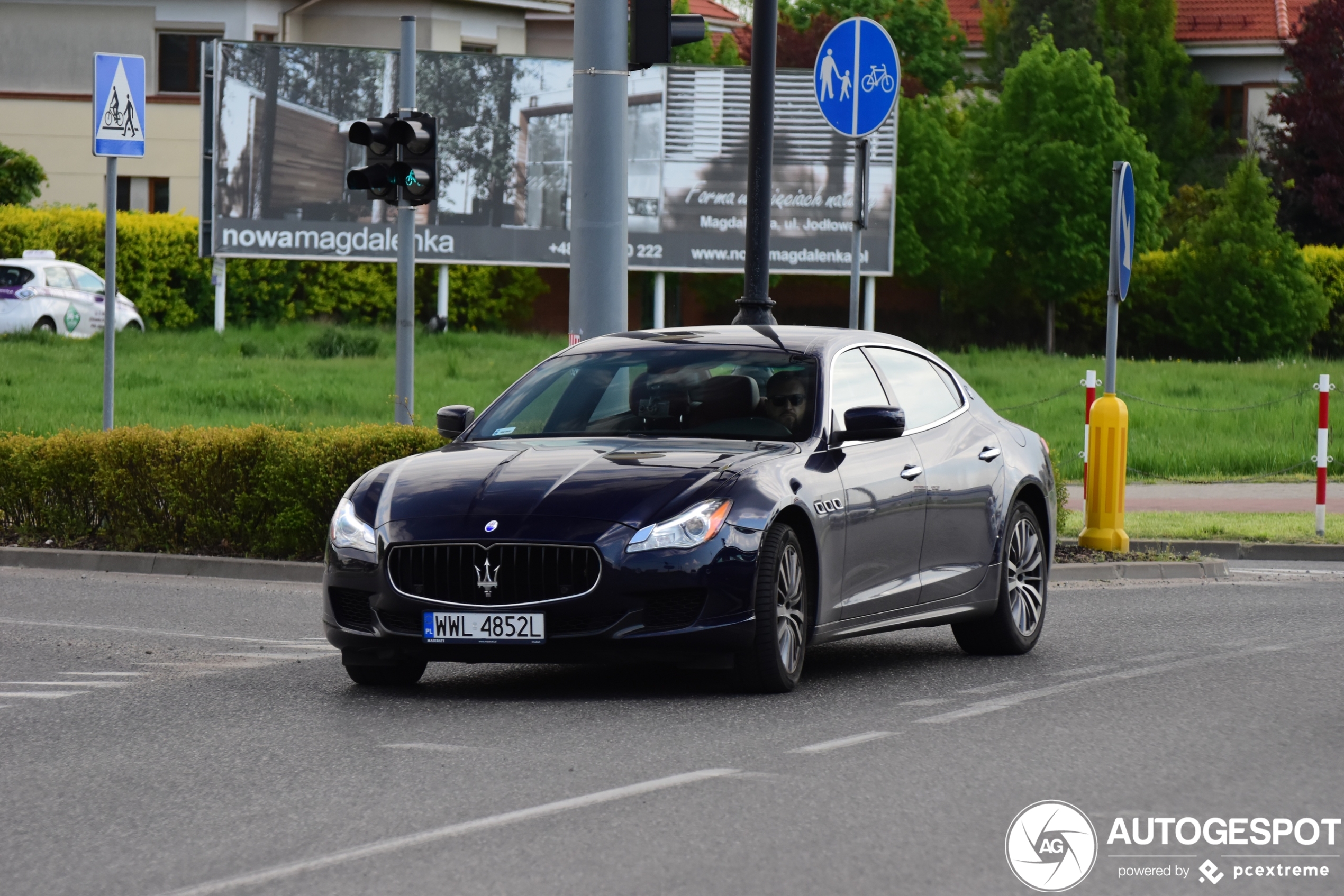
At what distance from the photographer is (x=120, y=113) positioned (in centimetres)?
1688

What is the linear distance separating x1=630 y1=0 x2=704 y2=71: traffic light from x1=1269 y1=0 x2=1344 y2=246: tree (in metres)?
39.3

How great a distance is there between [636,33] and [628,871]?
10.00 metres

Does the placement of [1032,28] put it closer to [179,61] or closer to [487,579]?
[179,61]

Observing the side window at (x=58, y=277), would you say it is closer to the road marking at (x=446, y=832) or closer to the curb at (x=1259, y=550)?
the curb at (x=1259, y=550)

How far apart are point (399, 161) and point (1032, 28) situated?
41748 mm

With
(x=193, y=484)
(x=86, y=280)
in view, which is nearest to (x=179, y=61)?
(x=86, y=280)

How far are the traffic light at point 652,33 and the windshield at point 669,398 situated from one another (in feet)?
17.2

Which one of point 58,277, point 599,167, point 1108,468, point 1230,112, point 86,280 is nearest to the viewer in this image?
point 599,167

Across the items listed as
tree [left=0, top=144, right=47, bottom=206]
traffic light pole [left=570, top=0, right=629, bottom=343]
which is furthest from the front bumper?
tree [left=0, top=144, right=47, bottom=206]

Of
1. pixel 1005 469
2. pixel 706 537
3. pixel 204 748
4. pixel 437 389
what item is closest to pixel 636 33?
pixel 1005 469

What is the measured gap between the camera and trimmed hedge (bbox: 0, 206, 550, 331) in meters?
39.3

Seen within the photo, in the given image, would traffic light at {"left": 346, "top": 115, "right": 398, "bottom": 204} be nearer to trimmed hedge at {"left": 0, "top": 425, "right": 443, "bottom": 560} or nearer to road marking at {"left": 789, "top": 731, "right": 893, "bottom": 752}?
trimmed hedge at {"left": 0, "top": 425, "right": 443, "bottom": 560}

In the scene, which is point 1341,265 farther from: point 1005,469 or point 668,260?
point 1005,469

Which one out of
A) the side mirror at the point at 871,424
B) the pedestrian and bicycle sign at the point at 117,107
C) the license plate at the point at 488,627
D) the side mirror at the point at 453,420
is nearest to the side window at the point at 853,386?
the side mirror at the point at 871,424
